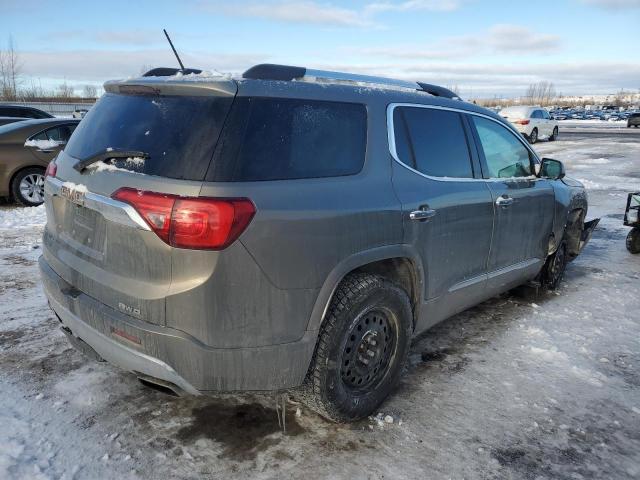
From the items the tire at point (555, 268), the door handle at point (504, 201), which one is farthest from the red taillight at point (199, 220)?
the tire at point (555, 268)

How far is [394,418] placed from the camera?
10.1 feet

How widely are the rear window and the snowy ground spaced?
1.43 metres

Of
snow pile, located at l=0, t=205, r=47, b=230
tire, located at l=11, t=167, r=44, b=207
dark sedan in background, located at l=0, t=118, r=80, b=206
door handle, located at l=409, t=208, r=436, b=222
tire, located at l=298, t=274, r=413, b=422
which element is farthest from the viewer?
tire, located at l=11, t=167, r=44, b=207

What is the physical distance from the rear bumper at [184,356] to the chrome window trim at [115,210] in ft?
1.47

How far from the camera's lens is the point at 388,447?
9.16ft

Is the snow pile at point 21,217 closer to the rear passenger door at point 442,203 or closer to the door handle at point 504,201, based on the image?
the rear passenger door at point 442,203

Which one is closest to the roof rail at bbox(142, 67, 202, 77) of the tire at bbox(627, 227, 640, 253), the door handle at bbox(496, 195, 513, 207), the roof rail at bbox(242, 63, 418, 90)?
the roof rail at bbox(242, 63, 418, 90)

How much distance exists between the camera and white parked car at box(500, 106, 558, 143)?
25.9 m

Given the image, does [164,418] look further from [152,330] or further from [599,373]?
[599,373]

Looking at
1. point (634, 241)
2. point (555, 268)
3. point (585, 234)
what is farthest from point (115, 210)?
point (634, 241)

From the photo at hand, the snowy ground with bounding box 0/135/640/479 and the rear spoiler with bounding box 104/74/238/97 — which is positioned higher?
the rear spoiler with bounding box 104/74/238/97

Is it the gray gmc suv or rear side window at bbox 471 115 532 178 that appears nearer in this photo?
the gray gmc suv

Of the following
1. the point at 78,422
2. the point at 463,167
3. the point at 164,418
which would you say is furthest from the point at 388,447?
the point at 463,167

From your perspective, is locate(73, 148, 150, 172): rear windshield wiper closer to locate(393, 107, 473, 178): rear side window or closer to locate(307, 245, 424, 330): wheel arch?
locate(307, 245, 424, 330): wheel arch
